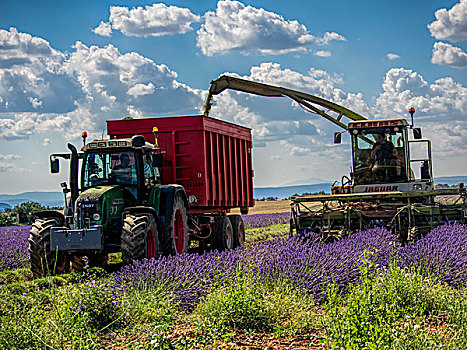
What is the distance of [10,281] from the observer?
12172 mm

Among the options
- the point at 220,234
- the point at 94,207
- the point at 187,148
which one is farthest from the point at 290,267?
the point at 220,234

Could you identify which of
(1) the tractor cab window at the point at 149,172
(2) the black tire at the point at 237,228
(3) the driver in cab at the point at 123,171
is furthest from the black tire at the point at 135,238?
(2) the black tire at the point at 237,228

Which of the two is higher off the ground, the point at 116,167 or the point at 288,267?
the point at 116,167

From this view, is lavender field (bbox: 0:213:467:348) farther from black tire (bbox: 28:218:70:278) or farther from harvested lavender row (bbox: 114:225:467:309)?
black tire (bbox: 28:218:70:278)

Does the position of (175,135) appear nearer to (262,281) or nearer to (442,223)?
(442,223)

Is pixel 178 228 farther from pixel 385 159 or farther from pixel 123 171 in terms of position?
pixel 385 159

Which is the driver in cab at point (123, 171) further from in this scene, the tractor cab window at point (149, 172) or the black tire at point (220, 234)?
the black tire at point (220, 234)

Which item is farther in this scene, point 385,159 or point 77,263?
point 385,159

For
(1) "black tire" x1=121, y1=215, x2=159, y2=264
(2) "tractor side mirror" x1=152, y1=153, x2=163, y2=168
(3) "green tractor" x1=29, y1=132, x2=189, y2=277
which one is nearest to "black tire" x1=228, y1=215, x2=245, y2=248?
(3) "green tractor" x1=29, y1=132, x2=189, y2=277

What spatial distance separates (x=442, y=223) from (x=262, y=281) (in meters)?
7.17

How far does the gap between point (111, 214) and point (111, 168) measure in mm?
1156

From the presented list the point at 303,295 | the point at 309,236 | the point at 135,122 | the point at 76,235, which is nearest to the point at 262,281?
the point at 303,295

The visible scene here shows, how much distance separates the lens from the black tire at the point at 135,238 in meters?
11.1

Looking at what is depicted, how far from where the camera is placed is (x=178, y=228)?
45.2ft
